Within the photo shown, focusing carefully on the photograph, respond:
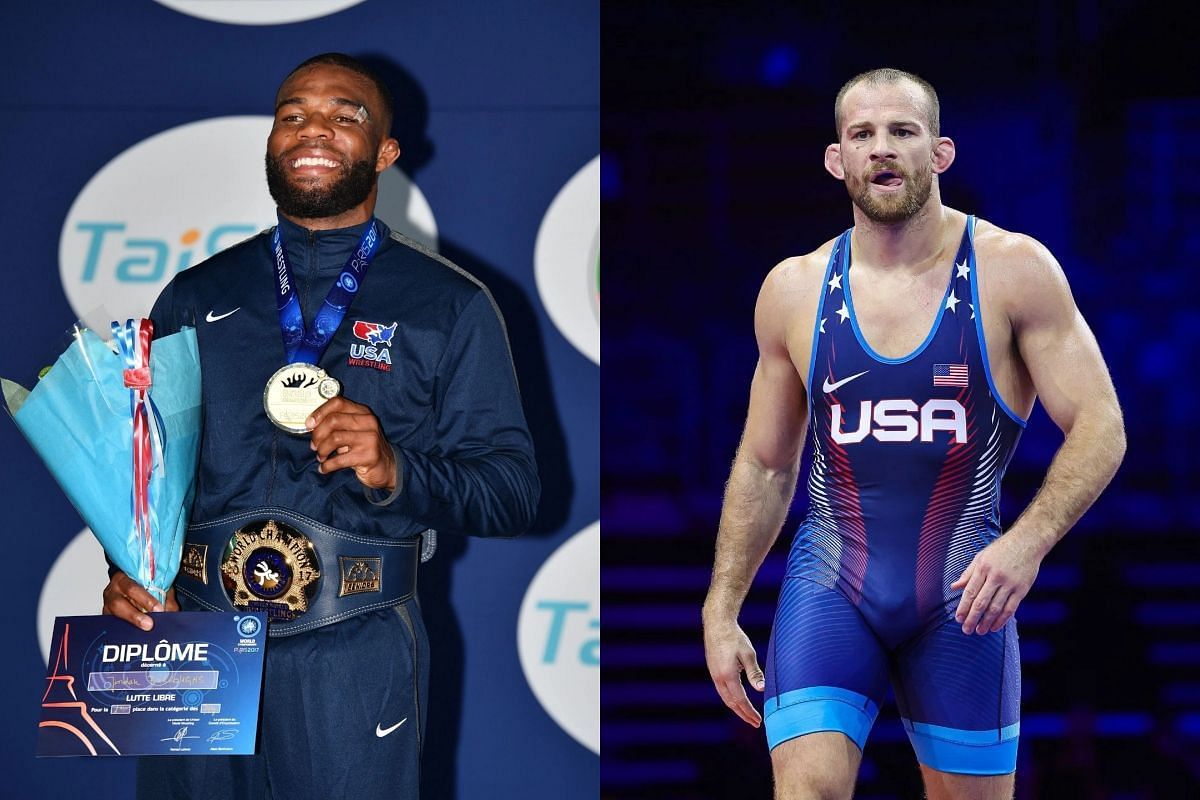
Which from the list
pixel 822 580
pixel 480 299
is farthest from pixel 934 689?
pixel 480 299

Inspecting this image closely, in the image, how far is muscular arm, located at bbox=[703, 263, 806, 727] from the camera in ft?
10.3

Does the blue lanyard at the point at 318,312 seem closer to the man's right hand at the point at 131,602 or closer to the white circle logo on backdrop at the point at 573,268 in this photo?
the man's right hand at the point at 131,602

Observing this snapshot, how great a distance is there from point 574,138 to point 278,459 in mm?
1595

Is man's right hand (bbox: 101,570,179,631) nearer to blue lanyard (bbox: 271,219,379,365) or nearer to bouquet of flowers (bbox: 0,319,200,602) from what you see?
bouquet of flowers (bbox: 0,319,200,602)

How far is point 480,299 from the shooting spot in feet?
10.2

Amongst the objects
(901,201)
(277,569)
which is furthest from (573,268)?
(277,569)

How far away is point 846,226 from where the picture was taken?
4.30 meters

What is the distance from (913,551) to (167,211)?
240 cm

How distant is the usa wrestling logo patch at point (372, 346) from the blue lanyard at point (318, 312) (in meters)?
0.05

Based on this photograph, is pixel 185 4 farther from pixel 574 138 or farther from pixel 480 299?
pixel 480 299

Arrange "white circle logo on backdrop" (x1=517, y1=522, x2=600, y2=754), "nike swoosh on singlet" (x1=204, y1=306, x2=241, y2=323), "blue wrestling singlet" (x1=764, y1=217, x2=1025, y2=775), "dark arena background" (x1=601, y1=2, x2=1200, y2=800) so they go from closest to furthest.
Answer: "blue wrestling singlet" (x1=764, y1=217, x2=1025, y2=775)
"nike swoosh on singlet" (x1=204, y1=306, x2=241, y2=323)
"white circle logo on backdrop" (x1=517, y1=522, x2=600, y2=754)
"dark arena background" (x1=601, y1=2, x2=1200, y2=800)

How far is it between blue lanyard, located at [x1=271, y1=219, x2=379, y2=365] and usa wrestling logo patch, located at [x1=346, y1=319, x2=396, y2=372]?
0.05 metres

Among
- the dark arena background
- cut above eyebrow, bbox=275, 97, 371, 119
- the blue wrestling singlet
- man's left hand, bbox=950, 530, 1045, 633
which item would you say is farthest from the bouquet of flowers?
the dark arena background
